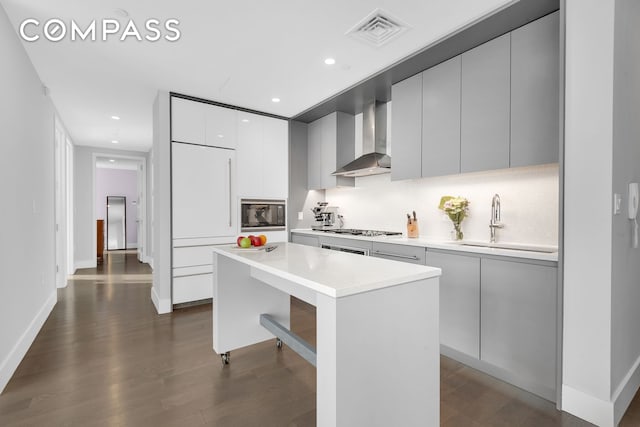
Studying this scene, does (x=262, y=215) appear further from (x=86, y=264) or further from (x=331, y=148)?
(x=86, y=264)

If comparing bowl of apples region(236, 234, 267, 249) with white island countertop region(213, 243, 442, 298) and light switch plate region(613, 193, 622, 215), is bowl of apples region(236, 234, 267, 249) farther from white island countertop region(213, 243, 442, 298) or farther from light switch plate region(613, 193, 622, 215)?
light switch plate region(613, 193, 622, 215)

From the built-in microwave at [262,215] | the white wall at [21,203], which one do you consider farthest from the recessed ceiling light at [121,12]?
the built-in microwave at [262,215]

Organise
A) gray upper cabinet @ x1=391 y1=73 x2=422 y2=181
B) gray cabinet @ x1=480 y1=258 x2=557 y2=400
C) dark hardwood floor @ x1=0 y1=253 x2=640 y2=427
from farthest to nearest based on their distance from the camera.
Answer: gray upper cabinet @ x1=391 y1=73 x2=422 y2=181 < gray cabinet @ x1=480 y1=258 x2=557 y2=400 < dark hardwood floor @ x1=0 y1=253 x2=640 y2=427

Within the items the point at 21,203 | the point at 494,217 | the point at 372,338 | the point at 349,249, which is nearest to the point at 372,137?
the point at 349,249

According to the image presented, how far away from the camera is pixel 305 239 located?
4309 millimetres

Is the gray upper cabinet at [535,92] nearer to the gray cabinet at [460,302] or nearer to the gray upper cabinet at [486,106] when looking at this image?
the gray upper cabinet at [486,106]

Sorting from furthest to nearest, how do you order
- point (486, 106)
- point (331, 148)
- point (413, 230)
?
point (331, 148)
point (413, 230)
point (486, 106)

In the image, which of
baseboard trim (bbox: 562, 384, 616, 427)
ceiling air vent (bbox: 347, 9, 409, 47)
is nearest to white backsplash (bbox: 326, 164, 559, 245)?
baseboard trim (bbox: 562, 384, 616, 427)

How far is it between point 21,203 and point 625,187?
4277 mm

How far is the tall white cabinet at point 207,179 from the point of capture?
147 inches

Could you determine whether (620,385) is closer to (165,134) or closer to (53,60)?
(165,134)

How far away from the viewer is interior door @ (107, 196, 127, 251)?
9.95 meters

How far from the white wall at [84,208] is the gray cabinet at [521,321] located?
7.43 meters

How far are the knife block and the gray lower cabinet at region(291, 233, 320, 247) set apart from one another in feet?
3.91
